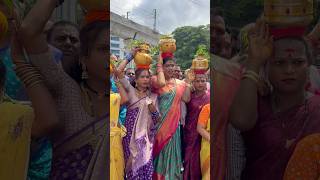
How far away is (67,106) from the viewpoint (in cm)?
234

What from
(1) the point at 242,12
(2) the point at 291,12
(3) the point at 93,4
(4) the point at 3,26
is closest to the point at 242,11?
(1) the point at 242,12

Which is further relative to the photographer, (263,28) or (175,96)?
(175,96)

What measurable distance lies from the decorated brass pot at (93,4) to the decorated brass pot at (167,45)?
127 inches

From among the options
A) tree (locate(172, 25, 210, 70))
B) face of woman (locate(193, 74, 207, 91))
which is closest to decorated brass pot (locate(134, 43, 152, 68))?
tree (locate(172, 25, 210, 70))

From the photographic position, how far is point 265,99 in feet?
7.25

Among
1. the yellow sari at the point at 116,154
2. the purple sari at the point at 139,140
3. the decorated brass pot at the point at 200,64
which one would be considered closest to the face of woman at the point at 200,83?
the decorated brass pot at the point at 200,64

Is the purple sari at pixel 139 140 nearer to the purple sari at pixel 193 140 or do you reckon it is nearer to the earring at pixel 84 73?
the purple sari at pixel 193 140

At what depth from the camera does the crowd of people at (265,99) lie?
2.17 meters

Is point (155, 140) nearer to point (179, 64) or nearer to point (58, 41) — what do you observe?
point (179, 64)

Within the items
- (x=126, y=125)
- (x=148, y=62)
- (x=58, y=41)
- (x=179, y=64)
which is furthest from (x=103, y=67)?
(x=179, y=64)

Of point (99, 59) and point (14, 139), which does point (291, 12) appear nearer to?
point (99, 59)

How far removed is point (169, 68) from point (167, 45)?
0.78ft

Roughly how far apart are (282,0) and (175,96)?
3.11m

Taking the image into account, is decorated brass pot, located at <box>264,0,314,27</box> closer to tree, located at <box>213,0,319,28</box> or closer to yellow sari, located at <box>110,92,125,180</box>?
tree, located at <box>213,0,319,28</box>
